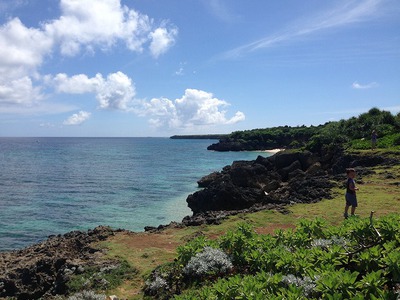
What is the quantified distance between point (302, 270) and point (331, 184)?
17.3 meters

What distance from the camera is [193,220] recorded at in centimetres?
1830

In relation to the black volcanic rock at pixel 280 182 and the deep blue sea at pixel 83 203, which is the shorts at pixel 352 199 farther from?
the deep blue sea at pixel 83 203

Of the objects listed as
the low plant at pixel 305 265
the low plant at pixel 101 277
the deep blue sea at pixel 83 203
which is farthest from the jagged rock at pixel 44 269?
the deep blue sea at pixel 83 203

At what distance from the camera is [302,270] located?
7.45 meters

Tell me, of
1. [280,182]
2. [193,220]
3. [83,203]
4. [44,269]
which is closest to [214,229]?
[193,220]

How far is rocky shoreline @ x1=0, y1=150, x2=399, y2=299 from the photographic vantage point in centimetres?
1274

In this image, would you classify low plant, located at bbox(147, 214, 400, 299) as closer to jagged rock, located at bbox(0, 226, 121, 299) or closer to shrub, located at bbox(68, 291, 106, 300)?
shrub, located at bbox(68, 291, 106, 300)

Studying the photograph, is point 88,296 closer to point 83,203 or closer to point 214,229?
point 214,229

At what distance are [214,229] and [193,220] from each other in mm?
2388

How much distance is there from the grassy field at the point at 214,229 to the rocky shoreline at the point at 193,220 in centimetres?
81

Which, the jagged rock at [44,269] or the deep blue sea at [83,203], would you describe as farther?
the deep blue sea at [83,203]

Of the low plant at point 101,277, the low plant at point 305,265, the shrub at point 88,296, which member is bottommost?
the low plant at point 101,277

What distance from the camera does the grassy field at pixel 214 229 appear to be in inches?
493

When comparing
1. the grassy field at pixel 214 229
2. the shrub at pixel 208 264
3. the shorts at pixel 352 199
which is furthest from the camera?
the shorts at pixel 352 199
